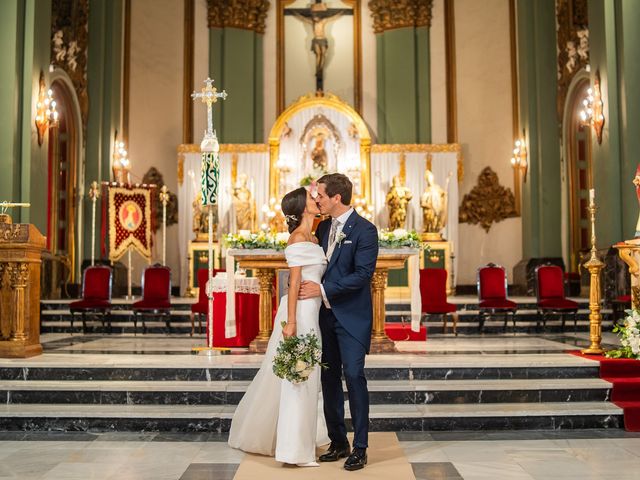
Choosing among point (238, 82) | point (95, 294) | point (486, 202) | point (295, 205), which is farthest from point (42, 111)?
point (486, 202)

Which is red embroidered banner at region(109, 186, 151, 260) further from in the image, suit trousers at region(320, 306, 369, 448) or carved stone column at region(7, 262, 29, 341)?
suit trousers at region(320, 306, 369, 448)

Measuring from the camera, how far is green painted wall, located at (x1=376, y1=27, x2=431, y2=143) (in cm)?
1623

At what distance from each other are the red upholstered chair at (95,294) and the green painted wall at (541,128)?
26.8ft

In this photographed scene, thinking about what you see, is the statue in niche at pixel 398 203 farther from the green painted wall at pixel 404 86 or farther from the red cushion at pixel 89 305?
the red cushion at pixel 89 305

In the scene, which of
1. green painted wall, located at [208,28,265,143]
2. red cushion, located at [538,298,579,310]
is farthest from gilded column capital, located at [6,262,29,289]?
green painted wall, located at [208,28,265,143]

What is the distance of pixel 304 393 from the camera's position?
14.0ft

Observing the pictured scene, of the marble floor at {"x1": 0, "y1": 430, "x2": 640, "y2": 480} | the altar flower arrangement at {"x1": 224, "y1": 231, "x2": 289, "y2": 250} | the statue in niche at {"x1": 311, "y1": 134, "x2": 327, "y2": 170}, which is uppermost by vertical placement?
the statue in niche at {"x1": 311, "y1": 134, "x2": 327, "y2": 170}

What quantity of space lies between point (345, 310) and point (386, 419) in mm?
1620

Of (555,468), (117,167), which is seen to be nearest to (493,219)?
(117,167)

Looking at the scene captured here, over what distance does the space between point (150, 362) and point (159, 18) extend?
37.9 ft

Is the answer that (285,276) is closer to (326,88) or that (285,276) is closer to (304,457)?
(304,457)

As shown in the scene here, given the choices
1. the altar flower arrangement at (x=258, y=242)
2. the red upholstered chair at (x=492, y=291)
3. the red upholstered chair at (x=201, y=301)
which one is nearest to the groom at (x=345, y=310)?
the altar flower arrangement at (x=258, y=242)

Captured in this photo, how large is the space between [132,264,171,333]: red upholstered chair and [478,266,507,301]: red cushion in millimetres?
4378

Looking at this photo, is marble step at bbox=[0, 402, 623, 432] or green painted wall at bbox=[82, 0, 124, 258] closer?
marble step at bbox=[0, 402, 623, 432]
